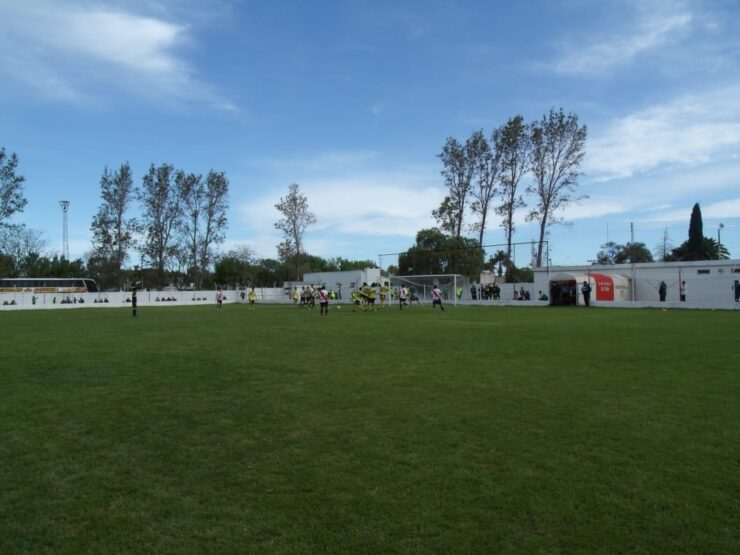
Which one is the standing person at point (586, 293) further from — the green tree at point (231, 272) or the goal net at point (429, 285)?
the green tree at point (231, 272)

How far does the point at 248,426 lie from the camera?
667 cm

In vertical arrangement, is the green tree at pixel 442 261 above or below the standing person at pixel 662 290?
above

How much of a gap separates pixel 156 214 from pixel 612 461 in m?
68.2

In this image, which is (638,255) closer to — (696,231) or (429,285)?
(696,231)

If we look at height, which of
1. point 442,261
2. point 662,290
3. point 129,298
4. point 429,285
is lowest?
point 129,298

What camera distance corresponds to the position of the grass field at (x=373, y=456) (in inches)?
153

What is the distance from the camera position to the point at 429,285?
46.7 metres

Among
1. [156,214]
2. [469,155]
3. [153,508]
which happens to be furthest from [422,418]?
[156,214]

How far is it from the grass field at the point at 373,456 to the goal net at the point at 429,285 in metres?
33.8

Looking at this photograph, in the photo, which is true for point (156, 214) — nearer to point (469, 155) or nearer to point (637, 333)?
point (469, 155)

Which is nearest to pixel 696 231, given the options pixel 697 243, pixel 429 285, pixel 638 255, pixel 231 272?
pixel 697 243

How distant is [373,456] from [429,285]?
41.5 metres

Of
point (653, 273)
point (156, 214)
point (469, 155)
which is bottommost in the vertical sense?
point (653, 273)

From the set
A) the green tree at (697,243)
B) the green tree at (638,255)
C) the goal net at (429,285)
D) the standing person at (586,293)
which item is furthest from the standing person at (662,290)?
the green tree at (638,255)
